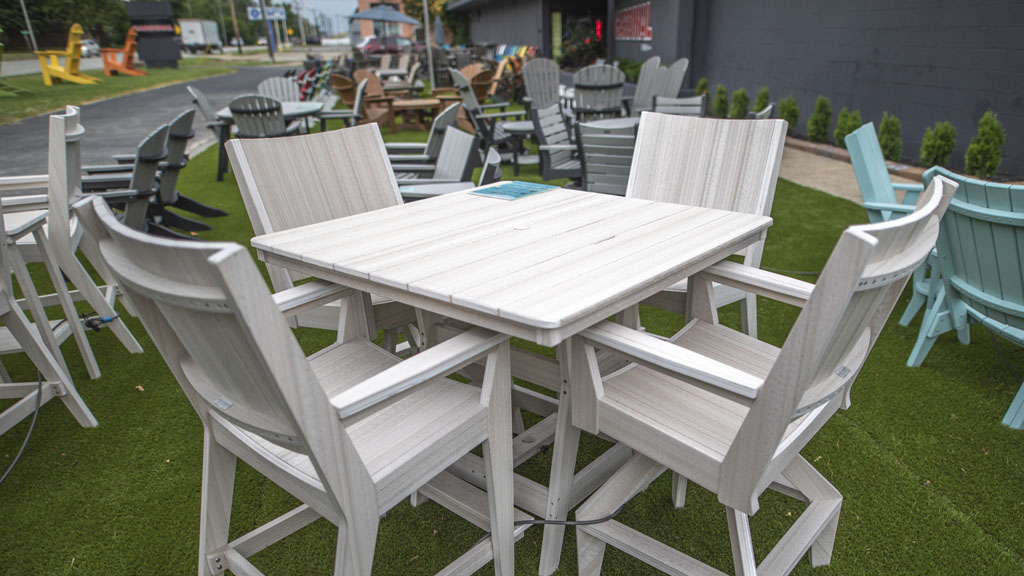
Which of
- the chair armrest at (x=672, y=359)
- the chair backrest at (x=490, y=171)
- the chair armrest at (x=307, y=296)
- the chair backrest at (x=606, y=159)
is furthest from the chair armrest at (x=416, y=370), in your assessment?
the chair backrest at (x=606, y=159)

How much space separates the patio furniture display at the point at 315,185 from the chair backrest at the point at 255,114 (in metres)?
3.97

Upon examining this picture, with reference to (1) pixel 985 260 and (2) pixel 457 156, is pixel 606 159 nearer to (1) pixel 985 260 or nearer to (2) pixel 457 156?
(2) pixel 457 156

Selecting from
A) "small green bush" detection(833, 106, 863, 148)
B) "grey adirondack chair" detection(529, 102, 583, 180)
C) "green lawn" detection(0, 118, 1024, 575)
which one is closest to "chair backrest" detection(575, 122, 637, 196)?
"grey adirondack chair" detection(529, 102, 583, 180)

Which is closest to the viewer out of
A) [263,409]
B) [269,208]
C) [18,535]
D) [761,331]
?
[263,409]

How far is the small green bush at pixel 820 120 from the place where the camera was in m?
7.14

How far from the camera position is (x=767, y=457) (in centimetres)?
103

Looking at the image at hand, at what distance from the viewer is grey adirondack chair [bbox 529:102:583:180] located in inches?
184

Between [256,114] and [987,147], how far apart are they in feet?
22.3

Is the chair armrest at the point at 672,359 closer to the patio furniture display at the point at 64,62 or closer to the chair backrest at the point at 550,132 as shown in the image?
the chair backrest at the point at 550,132

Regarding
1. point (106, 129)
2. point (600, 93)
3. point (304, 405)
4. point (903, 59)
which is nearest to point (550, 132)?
point (600, 93)

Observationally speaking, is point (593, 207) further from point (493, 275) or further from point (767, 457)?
point (767, 457)

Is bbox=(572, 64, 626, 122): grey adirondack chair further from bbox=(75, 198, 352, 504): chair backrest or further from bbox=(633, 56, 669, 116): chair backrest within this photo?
bbox=(75, 198, 352, 504): chair backrest

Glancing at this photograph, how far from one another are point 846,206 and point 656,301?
12.5ft

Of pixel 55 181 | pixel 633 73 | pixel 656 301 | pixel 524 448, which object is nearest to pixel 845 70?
pixel 633 73
